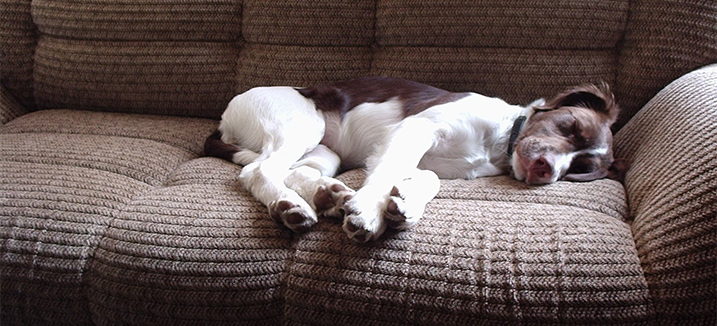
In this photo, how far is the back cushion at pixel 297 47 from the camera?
86.4 inches

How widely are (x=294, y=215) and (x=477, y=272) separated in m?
0.50

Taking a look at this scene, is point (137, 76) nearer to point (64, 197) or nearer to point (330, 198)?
point (64, 197)

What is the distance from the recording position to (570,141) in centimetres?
192

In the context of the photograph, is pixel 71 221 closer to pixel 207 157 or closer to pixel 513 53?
pixel 207 157

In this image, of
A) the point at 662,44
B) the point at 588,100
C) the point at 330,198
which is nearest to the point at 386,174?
the point at 330,198

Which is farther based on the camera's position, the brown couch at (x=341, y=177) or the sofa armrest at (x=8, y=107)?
the sofa armrest at (x=8, y=107)

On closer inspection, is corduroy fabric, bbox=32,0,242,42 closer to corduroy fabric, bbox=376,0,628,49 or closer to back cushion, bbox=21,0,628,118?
back cushion, bbox=21,0,628,118

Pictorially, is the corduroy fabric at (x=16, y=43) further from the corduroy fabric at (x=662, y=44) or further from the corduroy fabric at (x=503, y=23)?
the corduroy fabric at (x=662, y=44)

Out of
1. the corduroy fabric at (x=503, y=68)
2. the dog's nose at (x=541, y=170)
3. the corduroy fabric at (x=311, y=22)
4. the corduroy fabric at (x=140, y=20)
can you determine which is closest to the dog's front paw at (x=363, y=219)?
the dog's nose at (x=541, y=170)

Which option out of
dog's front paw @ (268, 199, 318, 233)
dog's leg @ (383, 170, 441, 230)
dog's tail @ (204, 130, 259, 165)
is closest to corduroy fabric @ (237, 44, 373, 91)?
dog's tail @ (204, 130, 259, 165)

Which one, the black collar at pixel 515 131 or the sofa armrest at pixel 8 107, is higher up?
the black collar at pixel 515 131

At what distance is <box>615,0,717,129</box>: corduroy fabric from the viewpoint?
2.01m

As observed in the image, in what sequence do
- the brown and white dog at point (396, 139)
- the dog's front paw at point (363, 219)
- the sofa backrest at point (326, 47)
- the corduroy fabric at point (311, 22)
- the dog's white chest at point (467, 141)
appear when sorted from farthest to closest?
the corduroy fabric at point (311, 22), the sofa backrest at point (326, 47), the dog's white chest at point (467, 141), the brown and white dog at point (396, 139), the dog's front paw at point (363, 219)

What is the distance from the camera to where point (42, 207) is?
166 centimetres
